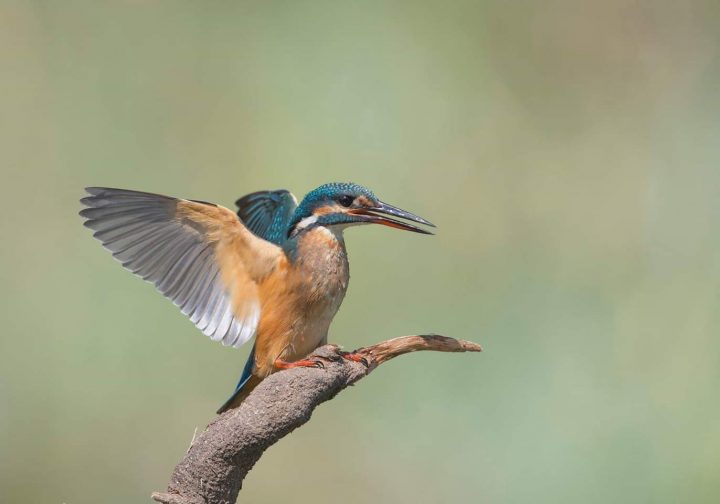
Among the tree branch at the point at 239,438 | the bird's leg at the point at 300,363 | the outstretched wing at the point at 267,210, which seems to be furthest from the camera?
the outstretched wing at the point at 267,210

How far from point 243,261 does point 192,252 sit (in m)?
0.13

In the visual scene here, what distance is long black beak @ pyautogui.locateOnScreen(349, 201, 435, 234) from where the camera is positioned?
6.42 ft

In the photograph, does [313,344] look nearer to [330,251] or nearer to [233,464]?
[330,251]

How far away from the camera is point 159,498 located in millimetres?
1534

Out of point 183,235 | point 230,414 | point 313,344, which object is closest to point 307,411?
point 230,414

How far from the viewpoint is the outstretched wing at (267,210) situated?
242 centimetres

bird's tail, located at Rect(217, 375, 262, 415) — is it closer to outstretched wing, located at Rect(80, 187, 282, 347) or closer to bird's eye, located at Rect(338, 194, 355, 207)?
outstretched wing, located at Rect(80, 187, 282, 347)

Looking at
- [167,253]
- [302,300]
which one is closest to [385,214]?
[302,300]

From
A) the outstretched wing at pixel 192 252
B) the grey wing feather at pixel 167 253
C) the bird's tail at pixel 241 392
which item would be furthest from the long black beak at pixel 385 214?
the bird's tail at pixel 241 392

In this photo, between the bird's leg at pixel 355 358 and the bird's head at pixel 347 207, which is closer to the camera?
the bird's leg at pixel 355 358

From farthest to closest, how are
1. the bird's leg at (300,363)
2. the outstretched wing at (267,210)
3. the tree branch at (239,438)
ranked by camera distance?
the outstretched wing at (267,210)
the bird's leg at (300,363)
the tree branch at (239,438)

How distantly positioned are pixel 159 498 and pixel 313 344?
0.60 meters

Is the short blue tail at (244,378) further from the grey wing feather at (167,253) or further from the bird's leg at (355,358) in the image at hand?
the bird's leg at (355,358)

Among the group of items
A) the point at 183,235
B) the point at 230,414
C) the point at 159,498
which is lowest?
the point at 159,498
